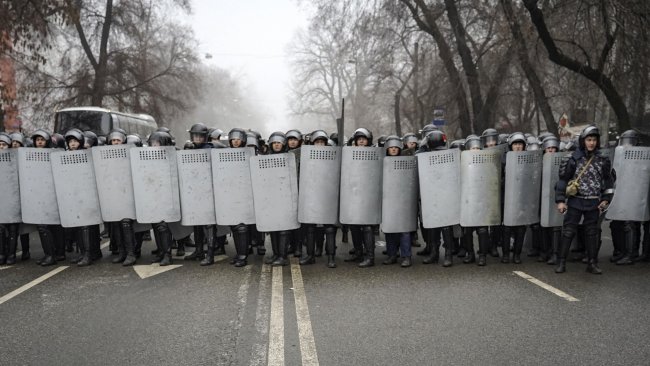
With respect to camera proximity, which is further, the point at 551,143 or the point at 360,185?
the point at 551,143

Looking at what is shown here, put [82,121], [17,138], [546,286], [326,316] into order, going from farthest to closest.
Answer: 1. [82,121]
2. [17,138]
3. [546,286]
4. [326,316]

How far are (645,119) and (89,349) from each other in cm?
1846

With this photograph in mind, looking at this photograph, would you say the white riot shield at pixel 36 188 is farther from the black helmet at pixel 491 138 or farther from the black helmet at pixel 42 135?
the black helmet at pixel 491 138

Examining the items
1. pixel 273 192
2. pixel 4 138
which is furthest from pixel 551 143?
pixel 4 138

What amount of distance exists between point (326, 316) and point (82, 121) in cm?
1908

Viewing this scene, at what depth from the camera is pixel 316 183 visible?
7156 millimetres

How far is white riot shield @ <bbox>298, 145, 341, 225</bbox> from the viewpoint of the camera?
7.14 meters

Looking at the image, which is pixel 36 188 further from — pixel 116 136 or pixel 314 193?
pixel 314 193

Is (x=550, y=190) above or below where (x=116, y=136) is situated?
below

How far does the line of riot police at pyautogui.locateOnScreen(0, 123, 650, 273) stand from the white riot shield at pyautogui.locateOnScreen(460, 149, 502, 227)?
0.01m

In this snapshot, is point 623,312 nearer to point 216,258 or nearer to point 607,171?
point 607,171

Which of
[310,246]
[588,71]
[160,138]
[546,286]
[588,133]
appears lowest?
[546,286]

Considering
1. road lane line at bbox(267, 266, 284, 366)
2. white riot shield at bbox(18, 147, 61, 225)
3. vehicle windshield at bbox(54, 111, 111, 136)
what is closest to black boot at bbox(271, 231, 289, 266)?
road lane line at bbox(267, 266, 284, 366)

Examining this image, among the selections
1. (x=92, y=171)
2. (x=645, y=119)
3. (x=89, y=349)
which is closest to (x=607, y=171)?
(x=89, y=349)
